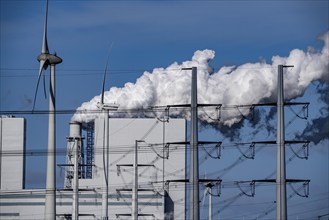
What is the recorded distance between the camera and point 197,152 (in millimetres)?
44500

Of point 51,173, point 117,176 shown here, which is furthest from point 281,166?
point 117,176

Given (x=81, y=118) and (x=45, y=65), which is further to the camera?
(x=81, y=118)

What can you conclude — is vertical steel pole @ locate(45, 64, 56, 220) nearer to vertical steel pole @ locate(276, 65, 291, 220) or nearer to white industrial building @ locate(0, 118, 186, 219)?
vertical steel pole @ locate(276, 65, 291, 220)

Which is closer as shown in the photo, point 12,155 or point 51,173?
point 51,173

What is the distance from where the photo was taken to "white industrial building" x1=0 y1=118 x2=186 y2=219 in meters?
91.0

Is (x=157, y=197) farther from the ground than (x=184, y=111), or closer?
closer

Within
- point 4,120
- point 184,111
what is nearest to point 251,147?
point 184,111

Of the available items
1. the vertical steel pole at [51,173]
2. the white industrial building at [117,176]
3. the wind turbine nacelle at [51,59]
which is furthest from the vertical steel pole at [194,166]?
the white industrial building at [117,176]

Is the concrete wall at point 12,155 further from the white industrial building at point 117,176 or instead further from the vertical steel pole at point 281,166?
the vertical steel pole at point 281,166

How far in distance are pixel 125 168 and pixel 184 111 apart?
31.3ft

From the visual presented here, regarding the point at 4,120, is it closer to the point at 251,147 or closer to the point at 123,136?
the point at 123,136

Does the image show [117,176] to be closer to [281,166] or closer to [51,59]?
[281,166]

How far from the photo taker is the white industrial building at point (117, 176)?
91.0 meters

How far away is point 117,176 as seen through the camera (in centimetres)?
9344
